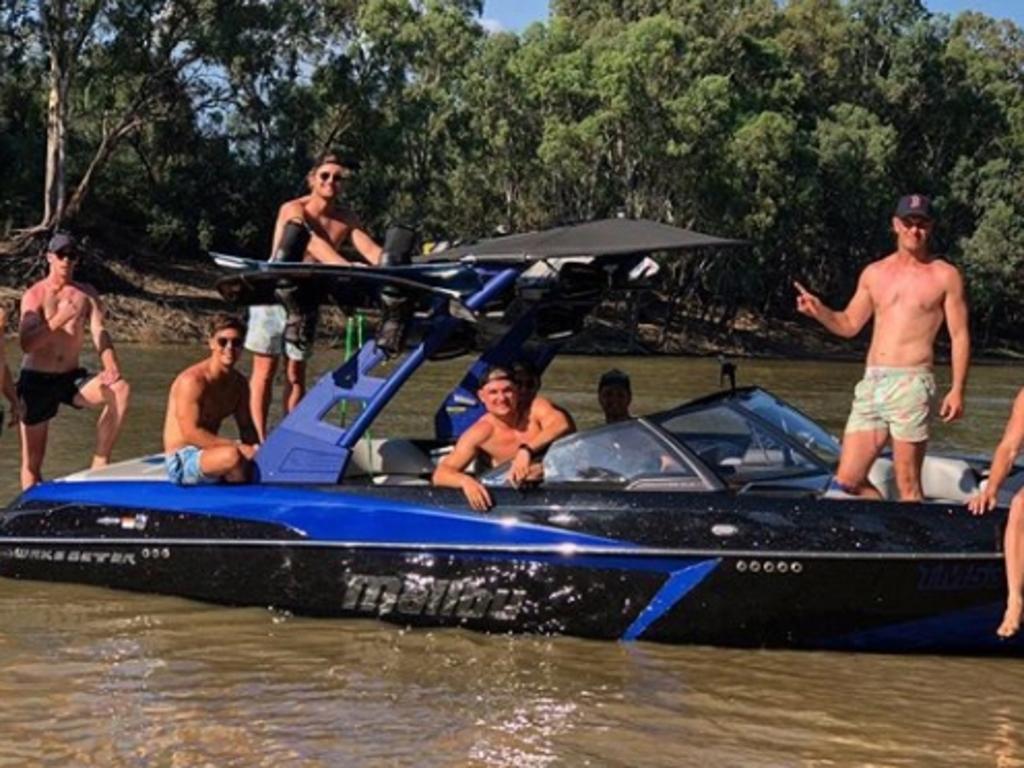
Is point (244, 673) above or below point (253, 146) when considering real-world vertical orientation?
below

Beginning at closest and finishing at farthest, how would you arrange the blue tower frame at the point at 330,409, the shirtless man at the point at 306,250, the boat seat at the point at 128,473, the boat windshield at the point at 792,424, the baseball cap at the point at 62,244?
the blue tower frame at the point at 330,409
the boat windshield at the point at 792,424
the boat seat at the point at 128,473
the shirtless man at the point at 306,250
the baseball cap at the point at 62,244

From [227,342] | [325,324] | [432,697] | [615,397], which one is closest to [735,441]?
[615,397]

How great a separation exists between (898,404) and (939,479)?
0.83 m

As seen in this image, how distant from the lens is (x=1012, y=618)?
18.6 feet

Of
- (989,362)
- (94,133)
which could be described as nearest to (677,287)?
(989,362)

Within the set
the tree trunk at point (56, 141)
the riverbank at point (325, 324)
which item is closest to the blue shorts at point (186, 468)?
the riverbank at point (325, 324)

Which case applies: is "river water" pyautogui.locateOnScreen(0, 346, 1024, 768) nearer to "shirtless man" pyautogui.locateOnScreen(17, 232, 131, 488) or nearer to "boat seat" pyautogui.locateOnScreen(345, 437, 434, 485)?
"boat seat" pyautogui.locateOnScreen(345, 437, 434, 485)

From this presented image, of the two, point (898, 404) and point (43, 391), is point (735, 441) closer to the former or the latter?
point (898, 404)

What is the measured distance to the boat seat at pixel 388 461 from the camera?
24.5 ft

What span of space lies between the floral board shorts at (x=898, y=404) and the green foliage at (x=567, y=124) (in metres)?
33.2

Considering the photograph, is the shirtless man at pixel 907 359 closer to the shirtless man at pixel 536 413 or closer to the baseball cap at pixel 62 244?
the shirtless man at pixel 536 413

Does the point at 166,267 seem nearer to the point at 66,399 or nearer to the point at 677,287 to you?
the point at 677,287

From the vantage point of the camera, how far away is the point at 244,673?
19.2ft

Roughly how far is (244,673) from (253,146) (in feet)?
123
